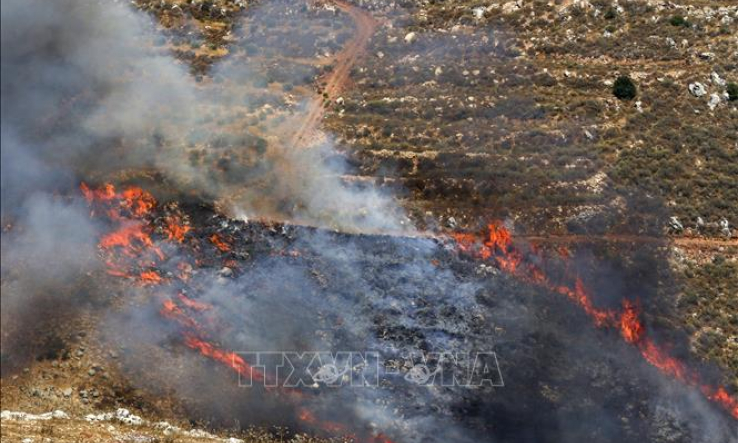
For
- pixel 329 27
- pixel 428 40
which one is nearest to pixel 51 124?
pixel 329 27

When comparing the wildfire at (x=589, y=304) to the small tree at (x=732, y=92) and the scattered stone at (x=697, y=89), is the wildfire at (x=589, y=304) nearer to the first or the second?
the scattered stone at (x=697, y=89)

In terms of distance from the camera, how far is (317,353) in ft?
115

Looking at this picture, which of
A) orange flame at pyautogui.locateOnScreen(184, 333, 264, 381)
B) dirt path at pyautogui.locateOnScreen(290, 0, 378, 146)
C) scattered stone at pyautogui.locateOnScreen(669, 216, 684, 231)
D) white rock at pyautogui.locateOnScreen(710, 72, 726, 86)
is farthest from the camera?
white rock at pyautogui.locateOnScreen(710, 72, 726, 86)

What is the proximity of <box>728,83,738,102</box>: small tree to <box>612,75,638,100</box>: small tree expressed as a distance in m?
5.29

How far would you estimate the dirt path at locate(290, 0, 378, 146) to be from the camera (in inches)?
1660

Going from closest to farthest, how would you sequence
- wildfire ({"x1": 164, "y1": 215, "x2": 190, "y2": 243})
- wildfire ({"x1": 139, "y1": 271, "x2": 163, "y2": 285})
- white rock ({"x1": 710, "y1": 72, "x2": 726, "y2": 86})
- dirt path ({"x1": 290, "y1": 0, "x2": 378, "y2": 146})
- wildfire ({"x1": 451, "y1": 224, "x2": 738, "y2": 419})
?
wildfire ({"x1": 451, "y1": 224, "x2": 738, "y2": 419}), wildfire ({"x1": 139, "y1": 271, "x2": 163, "y2": 285}), wildfire ({"x1": 164, "y1": 215, "x2": 190, "y2": 243}), dirt path ({"x1": 290, "y1": 0, "x2": 378, "y2": 146}), white rock ({"x1": 710, "y1": 72, "x2": 726, "y2": 86})

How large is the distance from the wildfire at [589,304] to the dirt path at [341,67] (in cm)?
1052

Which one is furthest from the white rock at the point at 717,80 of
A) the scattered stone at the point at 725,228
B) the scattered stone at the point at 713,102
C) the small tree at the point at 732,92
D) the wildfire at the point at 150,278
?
the wildfire at the point at 150,278

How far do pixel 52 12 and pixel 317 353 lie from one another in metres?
22.6

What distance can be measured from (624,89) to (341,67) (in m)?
16.5


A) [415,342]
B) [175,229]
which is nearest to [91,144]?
[175,229]

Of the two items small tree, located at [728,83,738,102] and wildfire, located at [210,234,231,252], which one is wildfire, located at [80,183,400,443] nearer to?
wildfire, located at [210,234,231,252]

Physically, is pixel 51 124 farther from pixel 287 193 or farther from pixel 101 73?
pixel 287 193

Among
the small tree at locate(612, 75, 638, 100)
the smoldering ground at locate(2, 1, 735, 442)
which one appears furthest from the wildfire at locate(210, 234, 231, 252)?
the small tree at locate(612, 75, 638, 100)
